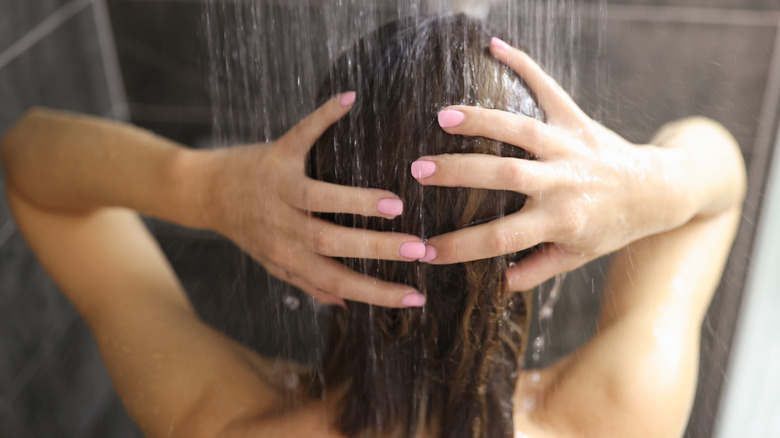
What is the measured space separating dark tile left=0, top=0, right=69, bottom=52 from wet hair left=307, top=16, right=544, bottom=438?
3.45 ft

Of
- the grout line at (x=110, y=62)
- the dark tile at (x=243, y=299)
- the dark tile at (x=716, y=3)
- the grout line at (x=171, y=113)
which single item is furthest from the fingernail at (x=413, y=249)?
the grout line at (x=110, y=62)

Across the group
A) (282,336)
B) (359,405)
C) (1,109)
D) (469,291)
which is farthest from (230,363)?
(1,109)

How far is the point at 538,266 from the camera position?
31.9 inches

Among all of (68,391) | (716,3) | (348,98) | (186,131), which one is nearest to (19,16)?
(186,131)

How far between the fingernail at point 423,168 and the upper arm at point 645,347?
1.36 feet

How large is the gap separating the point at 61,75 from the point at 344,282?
1304 mm

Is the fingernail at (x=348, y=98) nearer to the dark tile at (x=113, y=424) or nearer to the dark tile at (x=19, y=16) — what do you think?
the dark tile at (x=19, y=16)

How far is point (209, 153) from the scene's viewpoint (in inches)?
36.0

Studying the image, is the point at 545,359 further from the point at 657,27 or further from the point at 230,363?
the point at 230,363

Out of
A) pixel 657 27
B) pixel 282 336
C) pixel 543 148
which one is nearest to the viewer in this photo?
pixel 543 148

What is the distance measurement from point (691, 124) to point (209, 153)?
2.31 ft

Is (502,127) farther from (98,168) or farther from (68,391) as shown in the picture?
(68,391)

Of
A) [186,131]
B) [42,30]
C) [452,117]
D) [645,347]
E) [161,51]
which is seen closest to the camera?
[452,117]

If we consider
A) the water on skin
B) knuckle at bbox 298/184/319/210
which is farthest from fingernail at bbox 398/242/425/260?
the water on skin
